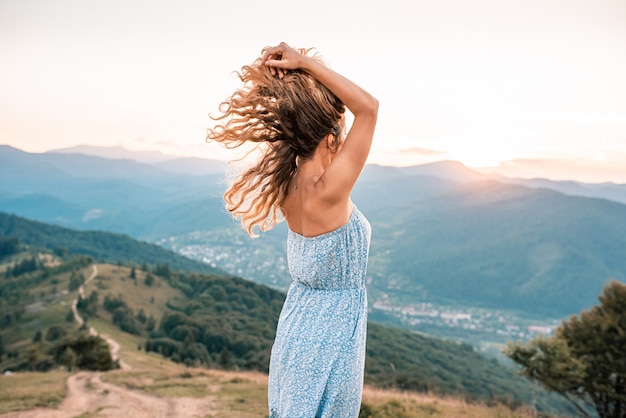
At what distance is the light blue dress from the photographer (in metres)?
1.99

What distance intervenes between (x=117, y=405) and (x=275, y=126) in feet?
27.6

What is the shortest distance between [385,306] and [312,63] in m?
154

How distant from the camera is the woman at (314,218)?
1.90m

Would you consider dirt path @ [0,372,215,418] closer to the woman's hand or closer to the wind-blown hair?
the wind-blown hair

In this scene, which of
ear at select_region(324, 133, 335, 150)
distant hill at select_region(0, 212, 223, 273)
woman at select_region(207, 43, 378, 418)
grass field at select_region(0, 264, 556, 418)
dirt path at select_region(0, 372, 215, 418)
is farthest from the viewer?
distant hill at select_region(0, 212, 223, 273)

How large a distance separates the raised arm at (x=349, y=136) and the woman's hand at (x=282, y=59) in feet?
0.22

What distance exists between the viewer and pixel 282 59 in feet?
6.45

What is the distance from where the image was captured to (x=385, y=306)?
151500 millimetres

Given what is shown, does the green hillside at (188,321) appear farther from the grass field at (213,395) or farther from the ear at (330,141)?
the ear at (330,141)

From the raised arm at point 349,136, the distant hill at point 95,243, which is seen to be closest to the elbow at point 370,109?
the raised arm at point 349,136

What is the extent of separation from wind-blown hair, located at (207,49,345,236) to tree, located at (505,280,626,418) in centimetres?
1359

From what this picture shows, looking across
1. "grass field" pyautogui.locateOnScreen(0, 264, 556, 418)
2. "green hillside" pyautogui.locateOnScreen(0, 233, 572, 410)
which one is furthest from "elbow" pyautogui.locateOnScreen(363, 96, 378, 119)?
"green hillside" pyautogui.locateOnScreen(0, 233, 572, 410)

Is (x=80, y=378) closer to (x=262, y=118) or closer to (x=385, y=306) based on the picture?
(x=262, y=118)

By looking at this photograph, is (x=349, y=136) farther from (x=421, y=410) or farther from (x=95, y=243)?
(x=95, y=243)
